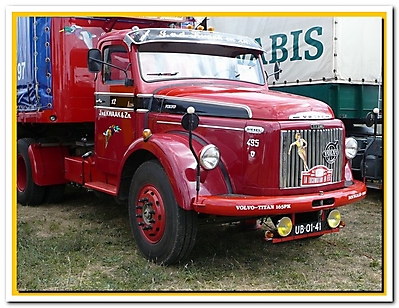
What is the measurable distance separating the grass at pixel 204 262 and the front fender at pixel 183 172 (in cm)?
82

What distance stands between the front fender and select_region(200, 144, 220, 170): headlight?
0.11 meters

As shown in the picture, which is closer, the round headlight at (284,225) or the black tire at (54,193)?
the round headlight at (284,225)

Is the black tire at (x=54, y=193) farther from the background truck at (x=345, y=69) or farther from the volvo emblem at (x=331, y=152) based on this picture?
the volvo emblem at (x=331, y=152)

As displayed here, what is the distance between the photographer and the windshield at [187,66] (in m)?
5.77

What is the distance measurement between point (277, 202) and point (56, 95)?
3.84m

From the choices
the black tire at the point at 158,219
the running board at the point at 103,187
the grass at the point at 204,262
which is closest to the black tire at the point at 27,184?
the grass at the point at 204,262

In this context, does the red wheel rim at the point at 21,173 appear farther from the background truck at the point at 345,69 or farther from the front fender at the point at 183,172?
the front fender at the point at 183,172

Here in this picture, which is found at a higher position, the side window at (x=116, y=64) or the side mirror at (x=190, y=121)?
the side window at (x=116, y=64)

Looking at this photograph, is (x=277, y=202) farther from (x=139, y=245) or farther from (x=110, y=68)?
(x=110, y=68)

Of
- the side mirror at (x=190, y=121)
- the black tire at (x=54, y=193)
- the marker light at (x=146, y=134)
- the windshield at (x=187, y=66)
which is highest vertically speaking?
the windshield at (x=187, y=66)

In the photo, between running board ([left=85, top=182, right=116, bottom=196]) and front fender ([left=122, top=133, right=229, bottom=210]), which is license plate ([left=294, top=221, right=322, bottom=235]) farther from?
running board ([left=85, top=182, right=116, bottom=196])

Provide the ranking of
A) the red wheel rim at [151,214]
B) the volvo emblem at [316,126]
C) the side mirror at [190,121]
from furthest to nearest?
the red wheel rim at [151,214] < the volvo emblem at [316,126] < the side mirror at [190,121]

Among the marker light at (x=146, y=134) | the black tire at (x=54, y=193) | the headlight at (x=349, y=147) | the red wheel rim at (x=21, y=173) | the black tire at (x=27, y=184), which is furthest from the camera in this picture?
the red wheel rim at (x=21, y=173)

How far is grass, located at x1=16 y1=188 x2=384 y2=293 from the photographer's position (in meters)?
4.79
